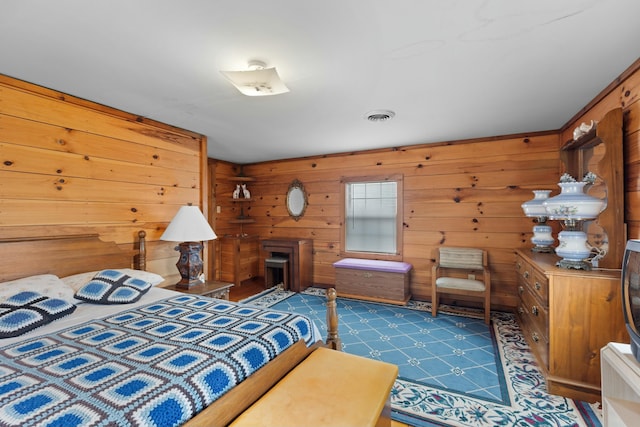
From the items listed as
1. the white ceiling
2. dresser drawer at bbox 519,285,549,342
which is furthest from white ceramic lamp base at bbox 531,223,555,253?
the white ceiling

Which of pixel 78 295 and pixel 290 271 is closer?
pixel 78 295

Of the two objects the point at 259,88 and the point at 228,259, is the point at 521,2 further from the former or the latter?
the point at 228,259

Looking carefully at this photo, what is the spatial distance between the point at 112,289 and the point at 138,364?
3.83 ft

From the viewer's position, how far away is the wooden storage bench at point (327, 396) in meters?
1.12

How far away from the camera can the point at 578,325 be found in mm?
1965

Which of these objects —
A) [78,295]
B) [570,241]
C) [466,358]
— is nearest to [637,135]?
[570,241]

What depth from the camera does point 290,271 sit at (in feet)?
15.2

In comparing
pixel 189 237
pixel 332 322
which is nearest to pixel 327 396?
pixel 332 322

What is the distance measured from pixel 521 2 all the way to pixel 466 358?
8.24ft

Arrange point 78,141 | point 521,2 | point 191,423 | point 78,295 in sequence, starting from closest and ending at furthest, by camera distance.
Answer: point 191,423, point 521,2, point 78,295, point 78,141

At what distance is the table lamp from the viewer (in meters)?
2.64

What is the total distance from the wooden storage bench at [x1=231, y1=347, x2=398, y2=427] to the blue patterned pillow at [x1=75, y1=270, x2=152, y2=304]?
141cm

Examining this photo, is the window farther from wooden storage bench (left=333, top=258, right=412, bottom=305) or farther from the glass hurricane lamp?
the glass hurricane lamp

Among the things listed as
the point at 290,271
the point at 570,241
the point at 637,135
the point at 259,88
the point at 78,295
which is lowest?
the point at 290,271
